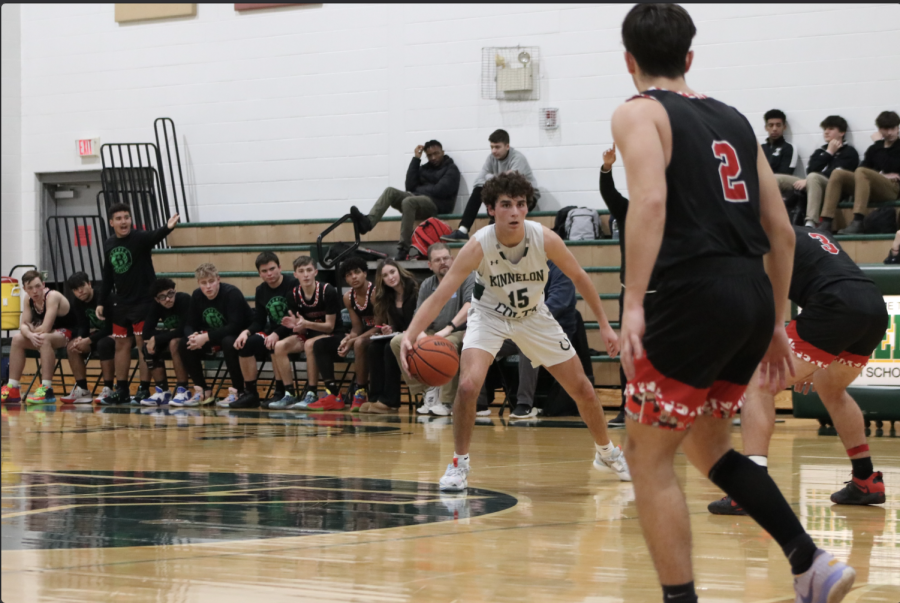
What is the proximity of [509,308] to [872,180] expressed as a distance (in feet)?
19.8

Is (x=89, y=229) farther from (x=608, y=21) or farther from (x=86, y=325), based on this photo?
Answer: (x=608, y=21)

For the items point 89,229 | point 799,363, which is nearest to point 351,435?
point 799,363

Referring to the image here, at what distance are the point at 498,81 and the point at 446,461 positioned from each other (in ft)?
24.2

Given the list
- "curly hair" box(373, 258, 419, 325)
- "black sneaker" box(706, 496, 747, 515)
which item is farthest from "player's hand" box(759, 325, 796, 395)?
"curly hair" box(373, 258, 419, 325)

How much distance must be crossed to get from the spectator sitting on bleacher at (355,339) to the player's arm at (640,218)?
24.6 feet

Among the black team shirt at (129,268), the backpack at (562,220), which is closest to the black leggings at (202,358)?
the black team shirt at (129,268)

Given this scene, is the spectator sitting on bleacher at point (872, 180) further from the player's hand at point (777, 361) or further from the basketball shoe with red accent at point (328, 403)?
the player's hand at point (777, 361)

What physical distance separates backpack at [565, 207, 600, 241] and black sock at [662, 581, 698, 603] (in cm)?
853

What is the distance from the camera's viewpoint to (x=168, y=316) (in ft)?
36.2

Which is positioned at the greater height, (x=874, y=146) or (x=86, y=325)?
(x=874, y=146)

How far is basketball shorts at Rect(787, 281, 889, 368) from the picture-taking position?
421 centimetres

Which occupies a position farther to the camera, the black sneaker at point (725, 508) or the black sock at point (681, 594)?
the black sneaker at point (725, 508)

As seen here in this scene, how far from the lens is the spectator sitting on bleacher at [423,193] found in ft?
37.5

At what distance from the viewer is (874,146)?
9.98 meters
